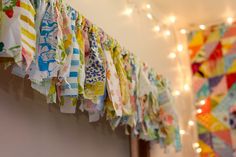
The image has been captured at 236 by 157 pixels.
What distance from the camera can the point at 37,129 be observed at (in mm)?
1562

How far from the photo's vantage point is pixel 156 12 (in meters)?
3.20

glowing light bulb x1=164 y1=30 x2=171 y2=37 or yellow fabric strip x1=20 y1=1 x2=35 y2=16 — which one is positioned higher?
glowing light bulb x1=164 y1=30 x2=171 y2=37

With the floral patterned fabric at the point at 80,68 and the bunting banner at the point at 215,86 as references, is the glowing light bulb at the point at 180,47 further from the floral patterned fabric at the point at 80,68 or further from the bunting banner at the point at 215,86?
the floral patterned fabric at the point at 80,68

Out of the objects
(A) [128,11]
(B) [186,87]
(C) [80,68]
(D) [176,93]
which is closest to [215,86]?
(B) [186,87]

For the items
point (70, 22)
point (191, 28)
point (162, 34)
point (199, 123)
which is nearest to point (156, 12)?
point (162, 34)

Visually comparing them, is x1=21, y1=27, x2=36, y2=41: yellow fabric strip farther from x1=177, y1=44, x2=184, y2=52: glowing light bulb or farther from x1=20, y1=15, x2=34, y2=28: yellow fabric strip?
x1=177, y1=44, x2=184, y2=52: glowing light bulb

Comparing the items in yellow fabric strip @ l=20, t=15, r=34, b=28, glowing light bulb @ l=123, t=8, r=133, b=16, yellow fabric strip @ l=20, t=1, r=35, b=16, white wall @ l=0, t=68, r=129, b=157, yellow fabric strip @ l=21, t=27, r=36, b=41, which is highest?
glowing light bulb @ l=123, t=8, r=133, b=16

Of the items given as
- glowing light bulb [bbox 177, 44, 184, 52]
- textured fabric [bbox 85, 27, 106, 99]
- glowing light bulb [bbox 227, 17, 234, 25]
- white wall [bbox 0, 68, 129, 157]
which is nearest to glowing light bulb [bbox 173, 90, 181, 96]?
glowing light bulb [bbox 177, 44, 184, 52]

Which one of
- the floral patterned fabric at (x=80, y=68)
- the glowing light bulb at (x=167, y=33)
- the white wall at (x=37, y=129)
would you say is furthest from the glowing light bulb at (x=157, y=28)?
the white wall at (x=37, y=129)

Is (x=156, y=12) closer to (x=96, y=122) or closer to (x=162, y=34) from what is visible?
(x=162, y=34)

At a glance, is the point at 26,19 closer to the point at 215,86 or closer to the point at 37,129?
the point at 37,129

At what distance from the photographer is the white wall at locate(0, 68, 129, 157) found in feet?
4.66

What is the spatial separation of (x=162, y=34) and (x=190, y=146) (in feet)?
3.16

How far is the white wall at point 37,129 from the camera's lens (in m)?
1.42
